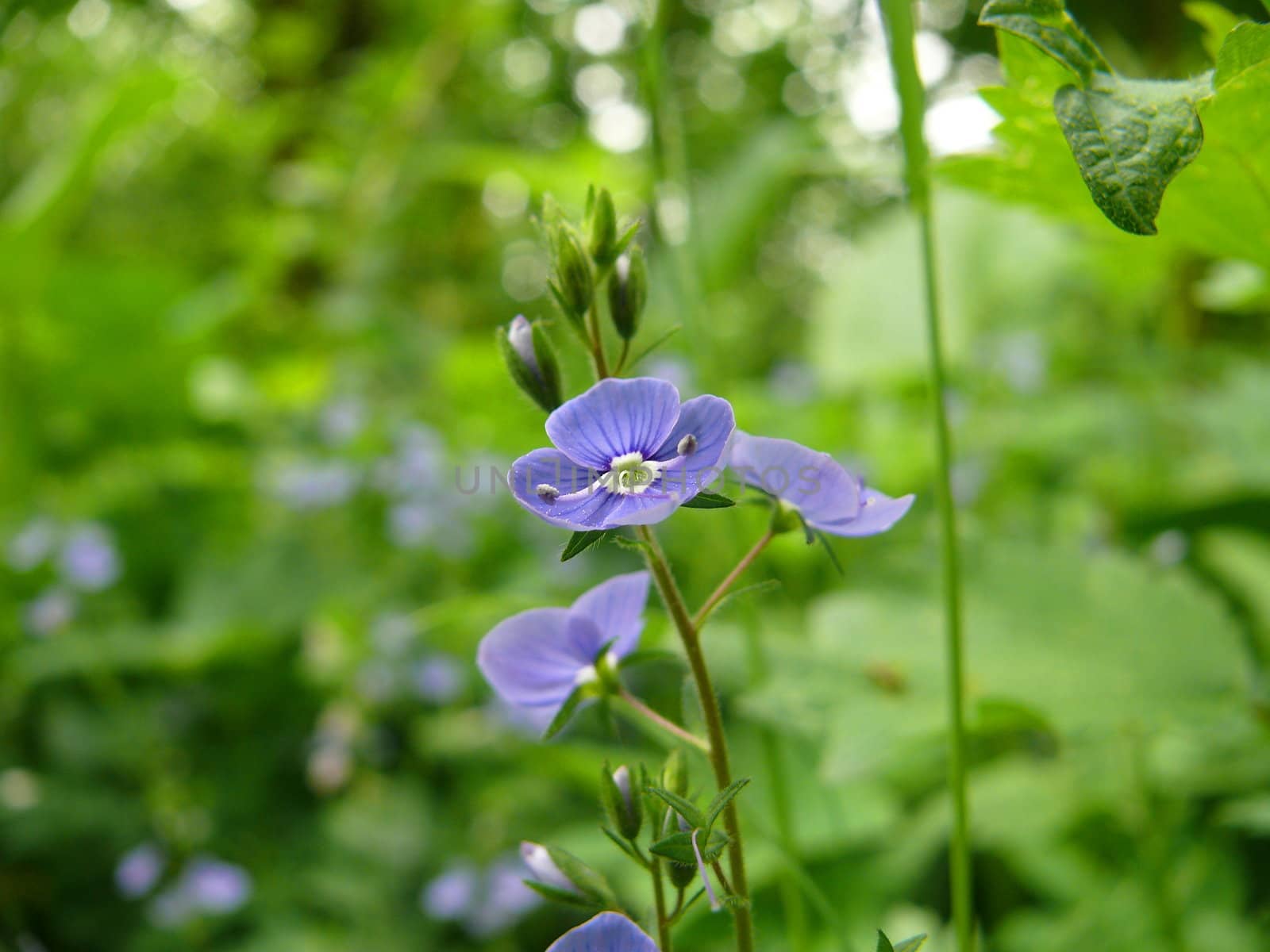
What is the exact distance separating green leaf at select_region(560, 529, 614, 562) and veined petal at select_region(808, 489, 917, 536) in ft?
0.52

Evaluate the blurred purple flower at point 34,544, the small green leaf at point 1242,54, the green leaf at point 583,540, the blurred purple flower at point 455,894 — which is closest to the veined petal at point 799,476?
the green leaf at point 583,540

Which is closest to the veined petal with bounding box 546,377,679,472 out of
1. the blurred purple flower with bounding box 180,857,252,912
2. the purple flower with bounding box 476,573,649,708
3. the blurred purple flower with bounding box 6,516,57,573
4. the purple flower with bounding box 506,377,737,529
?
the purple flower with bounding box 506,377,737,529

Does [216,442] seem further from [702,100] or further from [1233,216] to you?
[702,100]

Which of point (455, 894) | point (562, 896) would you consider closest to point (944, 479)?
point (562, 896)

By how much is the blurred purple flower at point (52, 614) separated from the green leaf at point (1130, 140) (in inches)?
88.1

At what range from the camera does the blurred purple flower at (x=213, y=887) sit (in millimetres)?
1706

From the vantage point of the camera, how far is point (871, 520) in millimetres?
597

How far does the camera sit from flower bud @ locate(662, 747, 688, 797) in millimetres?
590

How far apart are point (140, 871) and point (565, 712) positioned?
1484 mm

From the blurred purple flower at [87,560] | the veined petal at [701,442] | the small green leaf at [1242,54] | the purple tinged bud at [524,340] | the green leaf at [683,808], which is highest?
the small green leaf at [1242,54]

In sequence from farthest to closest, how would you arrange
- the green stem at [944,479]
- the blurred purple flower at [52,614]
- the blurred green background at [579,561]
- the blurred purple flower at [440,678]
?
1. the blurred purple flower at [52,614]
2. the blurred purple flower at [440,678]
3. the blurred green background at [579,561]
4. the green stem at [944,479]

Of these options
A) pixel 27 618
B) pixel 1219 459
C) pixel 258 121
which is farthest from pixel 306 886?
pixel 258 121

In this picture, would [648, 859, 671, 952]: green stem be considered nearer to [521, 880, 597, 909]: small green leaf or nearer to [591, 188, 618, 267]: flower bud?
[521, 880, 597, 909]: small green leaf

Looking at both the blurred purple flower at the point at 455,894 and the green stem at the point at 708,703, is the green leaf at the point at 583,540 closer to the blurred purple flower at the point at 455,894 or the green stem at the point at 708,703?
the green stem at the point at 708,703
